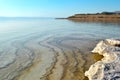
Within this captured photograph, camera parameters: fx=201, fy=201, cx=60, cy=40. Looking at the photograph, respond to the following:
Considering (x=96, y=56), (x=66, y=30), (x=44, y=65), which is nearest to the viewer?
(x=44, y=65)

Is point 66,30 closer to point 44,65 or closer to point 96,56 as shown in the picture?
point 96,56

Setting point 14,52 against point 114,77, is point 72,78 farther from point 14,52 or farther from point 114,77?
point 14,52

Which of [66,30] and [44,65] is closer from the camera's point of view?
[44,65]

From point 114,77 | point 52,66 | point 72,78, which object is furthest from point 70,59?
point 114,77

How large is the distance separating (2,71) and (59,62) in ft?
13.8

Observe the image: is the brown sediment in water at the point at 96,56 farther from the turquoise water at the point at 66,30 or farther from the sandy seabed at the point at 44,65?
the turquoise water at the point at 66,30

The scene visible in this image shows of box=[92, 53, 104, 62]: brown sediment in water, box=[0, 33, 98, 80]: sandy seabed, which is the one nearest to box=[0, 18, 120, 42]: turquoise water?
box=[0, 33, 98, 80]: sandy seabed

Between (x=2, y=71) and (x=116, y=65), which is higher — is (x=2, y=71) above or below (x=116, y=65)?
below

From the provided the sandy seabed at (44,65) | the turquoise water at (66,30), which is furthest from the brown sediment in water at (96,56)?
the turquoise water at (66,30)

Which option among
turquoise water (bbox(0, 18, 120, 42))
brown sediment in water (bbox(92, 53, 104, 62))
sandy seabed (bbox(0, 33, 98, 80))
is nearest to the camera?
sandy seabed (bbox(0, 33, 98, 80))

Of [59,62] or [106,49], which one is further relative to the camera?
[106,49]

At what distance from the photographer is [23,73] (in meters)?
12.6

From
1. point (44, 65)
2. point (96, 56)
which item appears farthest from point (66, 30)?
point (44, 65)

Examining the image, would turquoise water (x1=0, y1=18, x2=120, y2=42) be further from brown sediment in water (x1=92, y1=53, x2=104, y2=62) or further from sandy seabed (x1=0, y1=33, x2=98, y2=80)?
brown sediment in water (x1=92, y1=53, x2=104, y2=62)
